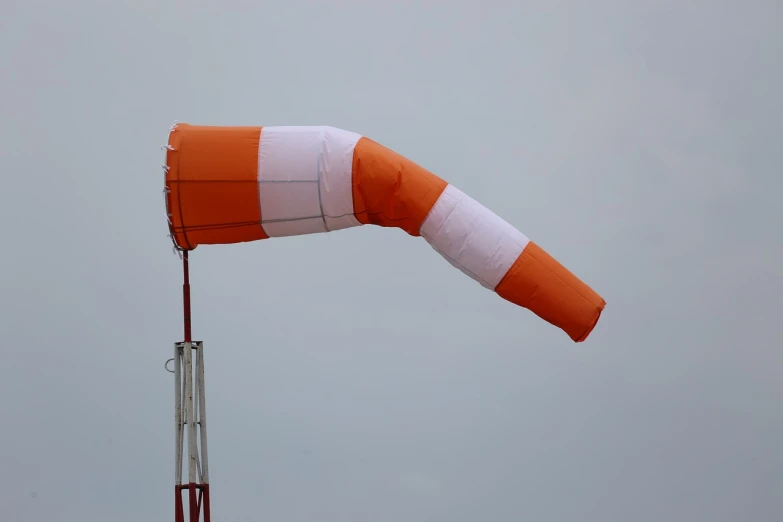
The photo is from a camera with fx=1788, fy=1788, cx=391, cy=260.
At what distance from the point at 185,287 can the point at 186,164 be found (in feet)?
3.07

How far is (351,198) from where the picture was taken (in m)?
13.2

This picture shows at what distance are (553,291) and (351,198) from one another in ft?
5.36

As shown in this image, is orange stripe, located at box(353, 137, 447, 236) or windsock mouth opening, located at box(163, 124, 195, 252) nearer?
orange stripe, located at box(353, 137, 447, 236)

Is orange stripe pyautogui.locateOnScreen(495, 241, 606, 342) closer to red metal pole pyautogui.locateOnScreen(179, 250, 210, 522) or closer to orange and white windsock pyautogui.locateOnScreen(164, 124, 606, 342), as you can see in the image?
orange and white windsock pyautogui.locateOnScreen(164, 124, 606, 342)

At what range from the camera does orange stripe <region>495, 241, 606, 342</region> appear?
13.1 m

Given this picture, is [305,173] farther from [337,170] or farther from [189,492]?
[189,492]

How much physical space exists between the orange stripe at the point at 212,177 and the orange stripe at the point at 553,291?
1.99 m

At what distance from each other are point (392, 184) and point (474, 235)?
2.33ft

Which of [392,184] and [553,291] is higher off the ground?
[392,184]

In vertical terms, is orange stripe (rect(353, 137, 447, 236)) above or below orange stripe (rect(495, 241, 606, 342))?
above

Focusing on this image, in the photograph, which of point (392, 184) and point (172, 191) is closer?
point (392, 184)

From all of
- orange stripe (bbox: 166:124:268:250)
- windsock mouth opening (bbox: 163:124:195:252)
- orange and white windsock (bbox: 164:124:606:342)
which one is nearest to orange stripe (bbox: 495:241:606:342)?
orange and white windsock (bbox: 164:124:606:342)

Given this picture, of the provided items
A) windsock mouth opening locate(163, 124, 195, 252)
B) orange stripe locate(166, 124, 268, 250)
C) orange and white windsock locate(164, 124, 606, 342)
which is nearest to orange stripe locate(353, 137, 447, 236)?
orange and white windsock locate(164, 124, 606, 342)

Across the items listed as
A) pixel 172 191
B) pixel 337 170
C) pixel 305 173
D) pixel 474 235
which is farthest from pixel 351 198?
A: pixel 172 191
